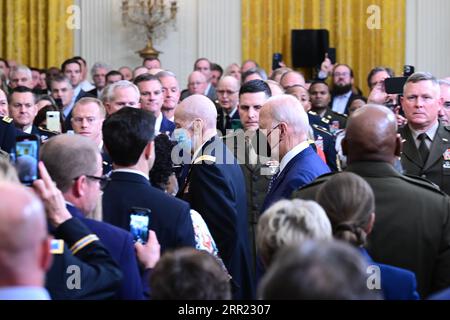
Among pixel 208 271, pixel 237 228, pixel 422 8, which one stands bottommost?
pixel 237 228

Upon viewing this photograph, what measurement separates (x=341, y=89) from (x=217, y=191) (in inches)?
291

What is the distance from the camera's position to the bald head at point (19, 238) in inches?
81.9

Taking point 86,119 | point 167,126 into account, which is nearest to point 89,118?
point 86,119

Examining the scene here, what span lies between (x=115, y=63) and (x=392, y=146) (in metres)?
11.4

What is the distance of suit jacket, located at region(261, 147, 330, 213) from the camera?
4.59m

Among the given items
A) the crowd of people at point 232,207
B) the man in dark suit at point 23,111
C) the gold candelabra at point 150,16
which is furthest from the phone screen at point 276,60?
the crowd of people at point 232,207

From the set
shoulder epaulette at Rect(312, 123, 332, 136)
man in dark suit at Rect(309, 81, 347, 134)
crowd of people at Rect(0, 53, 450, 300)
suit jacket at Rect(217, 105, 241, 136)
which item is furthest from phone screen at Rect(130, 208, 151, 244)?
man in dark suit at Rect(309, 81, 347, 134)

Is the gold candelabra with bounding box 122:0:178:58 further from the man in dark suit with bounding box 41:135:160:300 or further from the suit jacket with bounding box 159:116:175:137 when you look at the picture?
the man in dark suit with bounding box 41:135:160:300

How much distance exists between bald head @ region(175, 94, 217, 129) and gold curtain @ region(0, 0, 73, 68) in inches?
390

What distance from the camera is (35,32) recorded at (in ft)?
49.8
